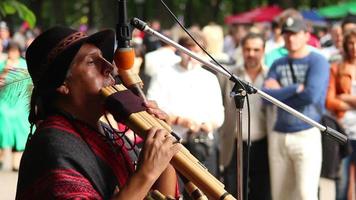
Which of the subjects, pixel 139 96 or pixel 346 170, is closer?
pixel 139 96

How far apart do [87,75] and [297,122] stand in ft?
14.3

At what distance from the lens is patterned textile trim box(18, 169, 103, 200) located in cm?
298

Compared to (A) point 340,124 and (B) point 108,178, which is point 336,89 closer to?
(A) point 340,124

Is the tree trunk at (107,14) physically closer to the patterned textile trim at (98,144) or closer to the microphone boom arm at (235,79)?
the microphone boom arm at (235,79)

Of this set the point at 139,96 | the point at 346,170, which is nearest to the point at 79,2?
the point at 346,170

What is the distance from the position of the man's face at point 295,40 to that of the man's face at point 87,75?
4.52 metres

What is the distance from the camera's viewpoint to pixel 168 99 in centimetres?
746

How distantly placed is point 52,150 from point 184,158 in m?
0.44

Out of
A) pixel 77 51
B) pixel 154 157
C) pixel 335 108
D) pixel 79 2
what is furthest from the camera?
pixel 79 2

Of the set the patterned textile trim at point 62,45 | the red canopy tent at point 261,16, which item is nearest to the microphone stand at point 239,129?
the patterned textile trim at point 62,45

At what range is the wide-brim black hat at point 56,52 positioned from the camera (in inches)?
127

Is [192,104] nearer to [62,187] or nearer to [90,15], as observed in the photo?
[62,187]

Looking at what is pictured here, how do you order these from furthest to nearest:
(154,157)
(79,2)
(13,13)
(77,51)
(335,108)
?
(79,2) < (335,108) < (13,13) < (77,51) < (154,157)

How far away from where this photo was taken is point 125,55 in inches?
133
